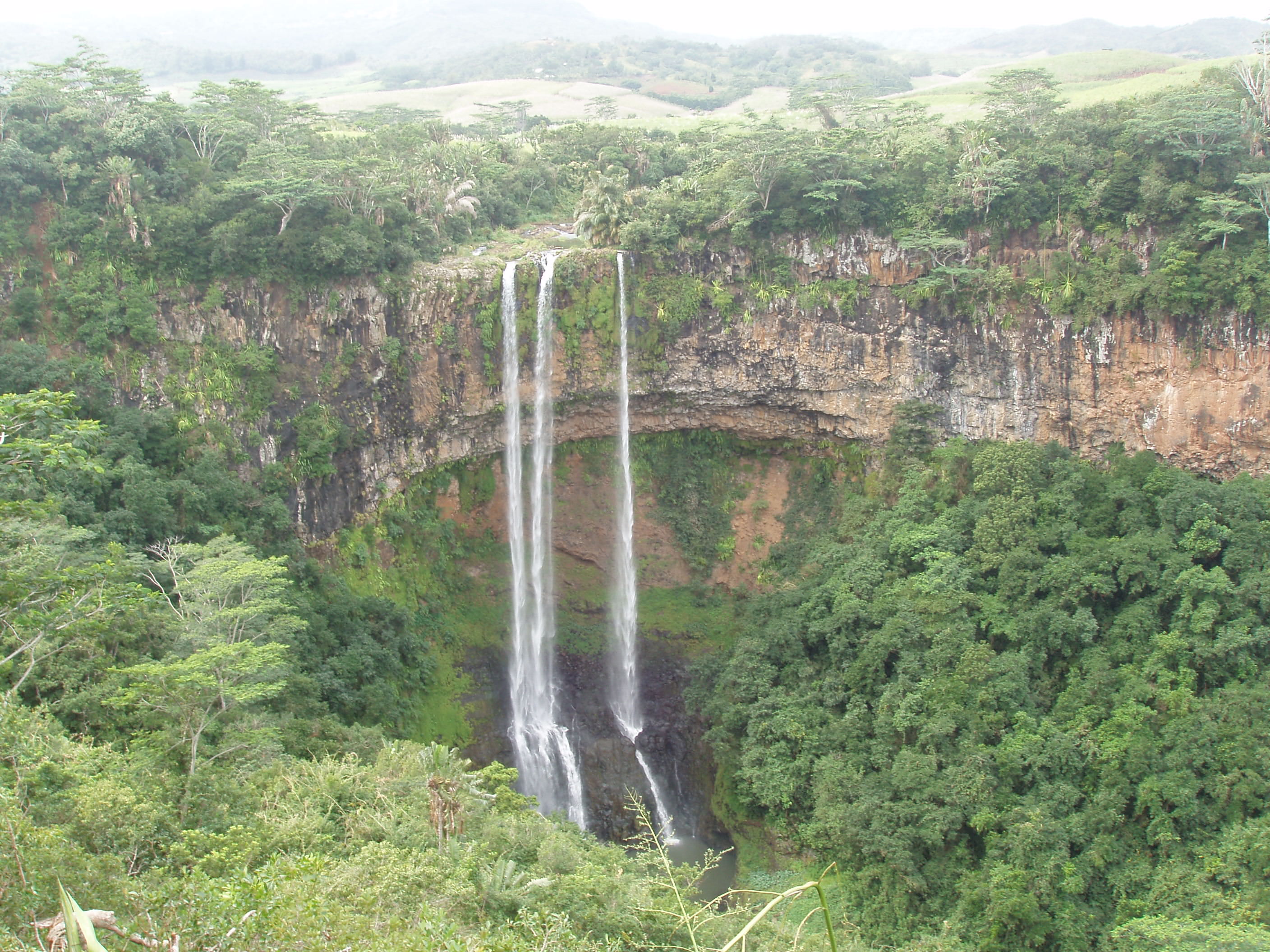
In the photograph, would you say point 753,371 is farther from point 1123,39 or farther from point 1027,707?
point 1123,39

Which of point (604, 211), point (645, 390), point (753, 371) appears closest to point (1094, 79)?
point (753, 371)

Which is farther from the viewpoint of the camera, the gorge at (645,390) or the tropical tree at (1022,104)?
the tropical tree at (1022,104)

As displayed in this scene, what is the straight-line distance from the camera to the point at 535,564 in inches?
938

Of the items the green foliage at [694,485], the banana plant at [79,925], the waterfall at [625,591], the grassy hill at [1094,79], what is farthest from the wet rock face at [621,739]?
the grassy hill at [1094,79]

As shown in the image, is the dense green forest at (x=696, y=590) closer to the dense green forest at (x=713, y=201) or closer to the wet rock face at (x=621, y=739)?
the dense green forest at (x=713, y=201)

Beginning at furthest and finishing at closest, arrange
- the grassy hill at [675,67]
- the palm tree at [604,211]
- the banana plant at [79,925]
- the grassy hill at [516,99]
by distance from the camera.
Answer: the grassy hill at [675,67] → the grassy hill at [516,99] → the palm tree at [604,211] → the banana plant at [79,925]

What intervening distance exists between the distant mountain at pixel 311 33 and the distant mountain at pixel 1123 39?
32027mm

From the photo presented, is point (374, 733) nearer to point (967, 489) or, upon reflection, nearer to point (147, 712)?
point (147, 712)

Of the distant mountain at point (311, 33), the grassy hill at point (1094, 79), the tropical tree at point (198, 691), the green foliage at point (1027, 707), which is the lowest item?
the green foliage at point (1027, 707)

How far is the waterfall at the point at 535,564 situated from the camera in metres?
22.0

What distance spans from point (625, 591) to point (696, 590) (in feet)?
6.11

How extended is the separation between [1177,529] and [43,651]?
60.5 feet

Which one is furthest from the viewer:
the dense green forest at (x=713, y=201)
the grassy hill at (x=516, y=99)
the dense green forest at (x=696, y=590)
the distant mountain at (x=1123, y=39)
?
the distant mountain at (x=1123, y=39)

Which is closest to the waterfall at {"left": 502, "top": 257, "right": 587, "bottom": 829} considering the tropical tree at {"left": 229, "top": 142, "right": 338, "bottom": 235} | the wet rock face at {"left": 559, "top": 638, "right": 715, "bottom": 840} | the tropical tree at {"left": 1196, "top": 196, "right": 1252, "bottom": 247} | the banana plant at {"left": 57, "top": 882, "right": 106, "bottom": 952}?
the wet rock face at {"left": 559, "top": 638, "right": 715, "bottom": 840}
